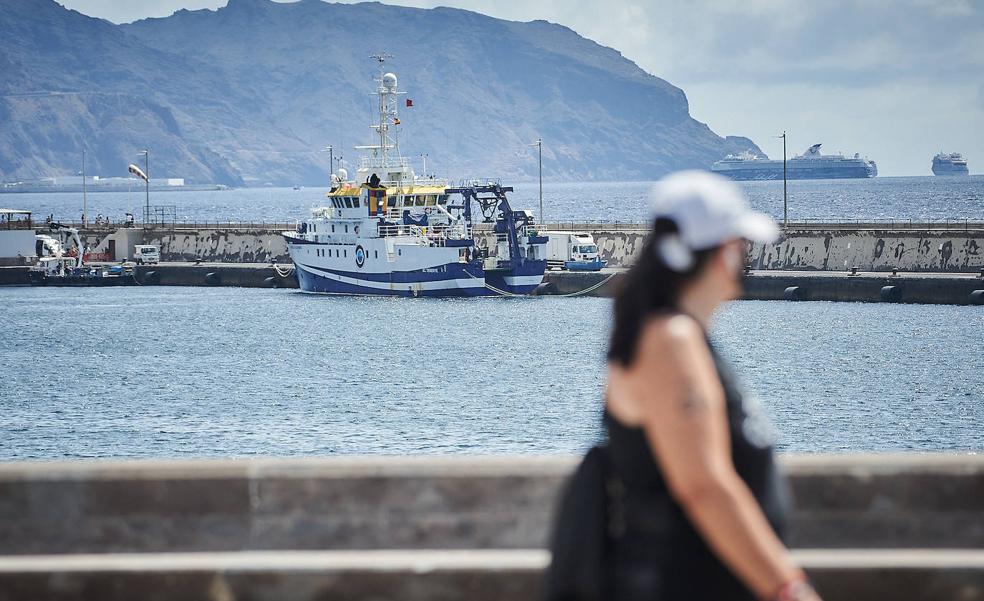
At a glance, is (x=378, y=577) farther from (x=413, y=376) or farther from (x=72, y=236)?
(x=72, y=236)

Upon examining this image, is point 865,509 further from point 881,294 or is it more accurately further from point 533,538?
point 881,294

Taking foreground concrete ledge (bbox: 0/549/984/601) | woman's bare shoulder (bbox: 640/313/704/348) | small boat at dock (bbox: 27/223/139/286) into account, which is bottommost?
small boat at dock (bbox: 27/223/139/286)

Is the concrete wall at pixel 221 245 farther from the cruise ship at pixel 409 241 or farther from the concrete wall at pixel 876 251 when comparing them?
the concrete wall at pixel 876 251

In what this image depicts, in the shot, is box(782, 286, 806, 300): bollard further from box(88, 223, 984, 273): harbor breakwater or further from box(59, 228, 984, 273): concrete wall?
box(59, 228, 984, 273): concrete wall

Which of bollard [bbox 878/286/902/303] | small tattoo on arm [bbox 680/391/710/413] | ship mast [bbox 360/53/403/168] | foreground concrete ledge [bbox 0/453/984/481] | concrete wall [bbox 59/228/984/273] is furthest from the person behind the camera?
ship mast [bbox 360/53/403/168]

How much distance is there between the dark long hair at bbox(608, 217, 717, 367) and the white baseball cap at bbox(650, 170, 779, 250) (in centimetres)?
3

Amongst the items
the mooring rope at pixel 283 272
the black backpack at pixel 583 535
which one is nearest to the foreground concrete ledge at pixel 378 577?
the black backpack at pixel 583 535

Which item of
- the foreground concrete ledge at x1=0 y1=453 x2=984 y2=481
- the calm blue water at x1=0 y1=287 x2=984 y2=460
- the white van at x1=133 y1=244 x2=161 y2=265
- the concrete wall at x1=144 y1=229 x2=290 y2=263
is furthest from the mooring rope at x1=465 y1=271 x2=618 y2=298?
the foreground concrete ledge at x1=0 y1=453 x2=984 y2=481

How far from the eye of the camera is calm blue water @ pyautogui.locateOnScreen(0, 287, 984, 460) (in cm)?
3406

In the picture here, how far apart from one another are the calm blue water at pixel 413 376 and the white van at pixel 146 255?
16325 millimetres

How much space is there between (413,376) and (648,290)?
42217mm

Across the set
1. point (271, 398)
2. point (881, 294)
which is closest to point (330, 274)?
point (881, 294)

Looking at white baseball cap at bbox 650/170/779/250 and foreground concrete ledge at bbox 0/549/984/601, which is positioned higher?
white baseball cap at bbox 650/170/779/250

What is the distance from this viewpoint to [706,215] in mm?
3916
